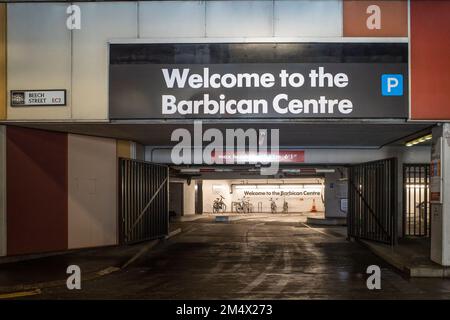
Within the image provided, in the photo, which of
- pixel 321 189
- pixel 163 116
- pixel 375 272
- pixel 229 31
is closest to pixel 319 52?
pixel 229 31

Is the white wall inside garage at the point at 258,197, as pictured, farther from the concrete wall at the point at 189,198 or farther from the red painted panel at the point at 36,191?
the red painted panel at the point at 36,191

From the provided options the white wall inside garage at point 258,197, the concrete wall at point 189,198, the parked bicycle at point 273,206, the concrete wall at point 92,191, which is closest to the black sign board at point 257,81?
the concrete wall at point 92,191

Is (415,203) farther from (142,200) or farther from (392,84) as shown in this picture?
(142,200)

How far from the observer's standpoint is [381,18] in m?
11.7

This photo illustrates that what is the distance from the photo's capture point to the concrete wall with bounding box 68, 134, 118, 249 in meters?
14.4

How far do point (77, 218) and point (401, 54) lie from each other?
29.7 feet

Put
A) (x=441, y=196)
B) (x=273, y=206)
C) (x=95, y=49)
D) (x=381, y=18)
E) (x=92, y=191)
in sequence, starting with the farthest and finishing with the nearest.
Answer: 1. (x=273, y=206)
2. (x=92, y=191)
3. (x=95, y=49)
4. (x=381, y=18)
5. (x=441, y=196)

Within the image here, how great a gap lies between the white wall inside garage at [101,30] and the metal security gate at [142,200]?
11.1 ft

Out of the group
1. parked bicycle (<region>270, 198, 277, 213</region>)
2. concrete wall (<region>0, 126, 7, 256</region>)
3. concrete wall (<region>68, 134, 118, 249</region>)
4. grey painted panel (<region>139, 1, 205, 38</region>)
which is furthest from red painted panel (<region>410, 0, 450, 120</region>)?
parked bicycle (<region>270, 198, 277, 213</region>)

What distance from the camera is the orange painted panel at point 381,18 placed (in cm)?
1161

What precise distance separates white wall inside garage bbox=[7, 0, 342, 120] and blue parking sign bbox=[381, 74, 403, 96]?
1.55m

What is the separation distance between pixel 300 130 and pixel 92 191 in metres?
5.97

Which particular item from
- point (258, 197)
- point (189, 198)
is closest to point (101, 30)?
point (189, 198)

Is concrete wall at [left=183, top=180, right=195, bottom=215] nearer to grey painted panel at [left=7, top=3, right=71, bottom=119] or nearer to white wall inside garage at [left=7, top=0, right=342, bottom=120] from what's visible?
grey painted panel at [left=7, top=3, right=71, bottom=119]
